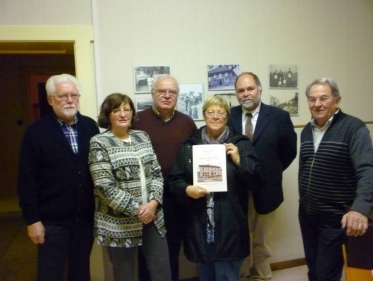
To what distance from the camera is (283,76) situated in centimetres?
291

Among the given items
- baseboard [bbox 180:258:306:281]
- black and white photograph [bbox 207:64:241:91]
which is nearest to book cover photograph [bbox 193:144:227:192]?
black and white photograph [bbox 207:64:241:91]

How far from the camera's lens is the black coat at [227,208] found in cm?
183

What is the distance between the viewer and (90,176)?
73.4 inches

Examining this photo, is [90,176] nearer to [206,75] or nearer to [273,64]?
[206,75]

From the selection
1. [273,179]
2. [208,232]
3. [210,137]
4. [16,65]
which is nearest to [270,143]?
[273,179]

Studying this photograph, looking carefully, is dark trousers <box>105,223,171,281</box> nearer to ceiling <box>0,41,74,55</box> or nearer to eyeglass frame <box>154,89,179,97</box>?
eyeglass frame <box>154,89,179,97</box>

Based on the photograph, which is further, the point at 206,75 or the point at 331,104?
the point at 206,75

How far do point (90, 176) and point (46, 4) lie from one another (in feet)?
4.16

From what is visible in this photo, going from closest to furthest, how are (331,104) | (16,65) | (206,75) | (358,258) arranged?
(358,258), (331,104), (206,75), (16,65)

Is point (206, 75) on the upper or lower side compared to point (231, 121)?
upper

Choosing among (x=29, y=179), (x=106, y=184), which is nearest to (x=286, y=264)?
(x=106, y=184)

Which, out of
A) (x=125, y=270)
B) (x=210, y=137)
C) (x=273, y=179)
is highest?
(x=210, y=137)

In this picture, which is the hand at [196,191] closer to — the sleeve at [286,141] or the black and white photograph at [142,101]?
the sleeve at [286,141]

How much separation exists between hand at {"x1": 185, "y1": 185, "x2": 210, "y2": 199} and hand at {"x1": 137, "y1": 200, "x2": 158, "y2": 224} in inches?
7.4
